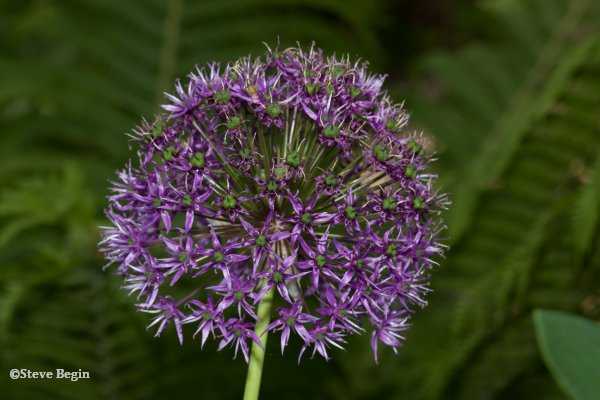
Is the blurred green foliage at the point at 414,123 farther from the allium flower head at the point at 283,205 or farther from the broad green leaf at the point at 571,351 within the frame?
the broad green leaf at the point at 571,351

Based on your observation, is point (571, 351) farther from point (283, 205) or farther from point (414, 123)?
point (414, 123)

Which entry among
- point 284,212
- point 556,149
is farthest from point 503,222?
point 284,212

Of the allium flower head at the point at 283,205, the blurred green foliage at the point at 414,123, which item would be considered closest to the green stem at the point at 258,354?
the allium flower head at the point at 283,205

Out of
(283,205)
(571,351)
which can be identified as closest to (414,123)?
(283,205)

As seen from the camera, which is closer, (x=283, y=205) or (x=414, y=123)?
(x=283, y=205)

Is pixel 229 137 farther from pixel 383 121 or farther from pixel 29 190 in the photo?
pixel 29 190

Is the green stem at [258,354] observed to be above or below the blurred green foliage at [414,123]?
below
